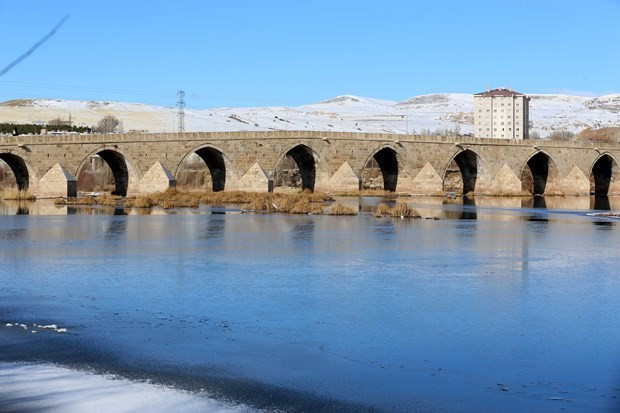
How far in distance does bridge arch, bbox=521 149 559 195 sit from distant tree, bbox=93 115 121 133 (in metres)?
59.4

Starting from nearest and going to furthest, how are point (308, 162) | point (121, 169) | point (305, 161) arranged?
point (121, 169)
point (308, 162)
point (305, 161)

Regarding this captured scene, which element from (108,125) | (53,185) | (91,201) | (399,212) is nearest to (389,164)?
(53,185)

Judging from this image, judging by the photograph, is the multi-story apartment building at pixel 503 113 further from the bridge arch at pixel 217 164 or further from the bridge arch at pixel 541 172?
the bridge arch at pixel 217 164

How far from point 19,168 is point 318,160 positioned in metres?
19.0

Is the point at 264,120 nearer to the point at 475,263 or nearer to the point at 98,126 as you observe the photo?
the point at 98,126

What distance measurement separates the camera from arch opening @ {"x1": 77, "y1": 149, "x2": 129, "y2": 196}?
5538cm

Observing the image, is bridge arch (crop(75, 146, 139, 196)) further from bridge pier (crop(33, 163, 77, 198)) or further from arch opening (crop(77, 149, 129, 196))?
bridge pier (crop(33, 163, 77, 198))

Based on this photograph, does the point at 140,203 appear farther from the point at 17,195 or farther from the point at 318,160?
the point at 318,160

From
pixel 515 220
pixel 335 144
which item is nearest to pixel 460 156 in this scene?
pixel 335 144

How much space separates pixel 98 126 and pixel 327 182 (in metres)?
66.2

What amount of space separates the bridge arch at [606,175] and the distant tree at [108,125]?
203 ft

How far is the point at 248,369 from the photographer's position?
10.2 meters

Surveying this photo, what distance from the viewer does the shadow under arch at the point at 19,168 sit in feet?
170

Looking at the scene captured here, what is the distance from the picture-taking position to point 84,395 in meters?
8.98
